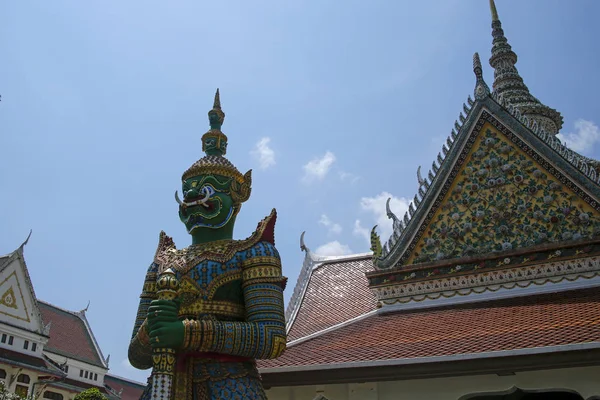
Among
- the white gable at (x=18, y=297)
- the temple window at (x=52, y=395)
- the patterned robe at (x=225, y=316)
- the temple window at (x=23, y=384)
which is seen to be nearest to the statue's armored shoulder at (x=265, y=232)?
the patterned robe at (x=225, y=316)

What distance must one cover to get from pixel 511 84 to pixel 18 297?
19511mm

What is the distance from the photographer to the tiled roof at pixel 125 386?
107 feet

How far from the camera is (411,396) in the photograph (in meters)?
6.84

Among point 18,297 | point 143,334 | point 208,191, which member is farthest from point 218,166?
point 18,297

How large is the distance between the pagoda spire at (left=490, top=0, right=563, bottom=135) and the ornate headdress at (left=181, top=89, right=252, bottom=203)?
988 cm

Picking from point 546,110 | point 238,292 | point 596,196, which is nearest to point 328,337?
point 238,292

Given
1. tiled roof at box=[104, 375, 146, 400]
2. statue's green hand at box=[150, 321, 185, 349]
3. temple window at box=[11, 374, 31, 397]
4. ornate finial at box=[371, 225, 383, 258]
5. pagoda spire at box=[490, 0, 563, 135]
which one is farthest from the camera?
tiled roof at box=[104, 375, 146, 400]

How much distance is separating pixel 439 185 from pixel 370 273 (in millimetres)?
1656

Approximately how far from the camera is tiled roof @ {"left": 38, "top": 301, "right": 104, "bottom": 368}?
27.4 metres

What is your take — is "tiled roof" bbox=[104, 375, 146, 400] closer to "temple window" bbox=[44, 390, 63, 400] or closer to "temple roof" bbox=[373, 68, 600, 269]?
"temple window" bbox=[44, 390, 63, 400]

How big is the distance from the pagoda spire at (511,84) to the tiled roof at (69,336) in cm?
2155

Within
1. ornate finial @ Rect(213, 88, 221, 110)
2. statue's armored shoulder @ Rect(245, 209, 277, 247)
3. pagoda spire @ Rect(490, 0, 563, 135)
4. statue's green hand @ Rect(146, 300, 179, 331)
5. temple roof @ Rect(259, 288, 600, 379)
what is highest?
pagoda spire @ Rect(490, 0, 563, 135)

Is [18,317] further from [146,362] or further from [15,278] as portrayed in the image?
[146,362]

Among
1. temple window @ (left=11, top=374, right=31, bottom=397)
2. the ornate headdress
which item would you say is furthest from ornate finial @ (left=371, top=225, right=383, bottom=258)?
temple window @ (left=11, top=374, right=31, bottom=397)
